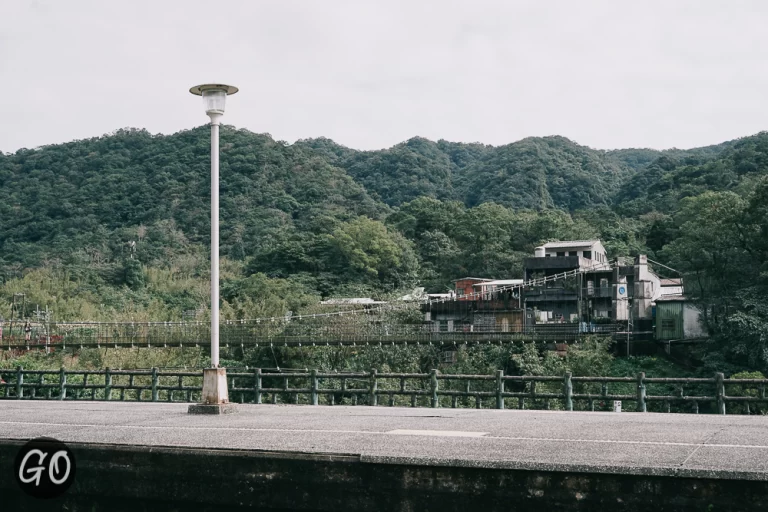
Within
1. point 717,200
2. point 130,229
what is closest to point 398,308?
point 717,200

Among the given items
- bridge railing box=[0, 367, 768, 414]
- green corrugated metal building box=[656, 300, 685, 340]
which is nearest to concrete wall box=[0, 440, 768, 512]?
bridge railing box=[0, 367, 768, 414]

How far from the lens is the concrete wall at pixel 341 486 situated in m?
6.98

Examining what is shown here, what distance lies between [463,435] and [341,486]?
1.75 metres

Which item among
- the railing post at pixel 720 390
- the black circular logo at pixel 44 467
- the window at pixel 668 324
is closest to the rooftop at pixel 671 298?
the window at pixel 668 324

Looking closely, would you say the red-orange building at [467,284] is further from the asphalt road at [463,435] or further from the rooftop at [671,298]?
the asphalt road at [463,435]

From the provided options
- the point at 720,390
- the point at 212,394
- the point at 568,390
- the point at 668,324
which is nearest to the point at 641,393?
the point at 568,390

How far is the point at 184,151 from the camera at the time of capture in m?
88.2

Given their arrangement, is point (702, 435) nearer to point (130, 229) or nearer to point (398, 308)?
point (398, 308)

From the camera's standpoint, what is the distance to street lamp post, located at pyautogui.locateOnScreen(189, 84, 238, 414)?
40.3ft

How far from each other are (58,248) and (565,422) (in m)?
69.2

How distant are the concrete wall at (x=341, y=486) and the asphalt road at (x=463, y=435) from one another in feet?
0.31

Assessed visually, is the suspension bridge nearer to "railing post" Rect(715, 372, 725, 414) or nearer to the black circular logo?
"railing post" Rect(715, 372, 725, 414)

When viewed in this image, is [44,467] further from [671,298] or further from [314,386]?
[671,298]

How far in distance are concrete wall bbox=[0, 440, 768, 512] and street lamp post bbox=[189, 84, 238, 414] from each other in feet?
9.83
